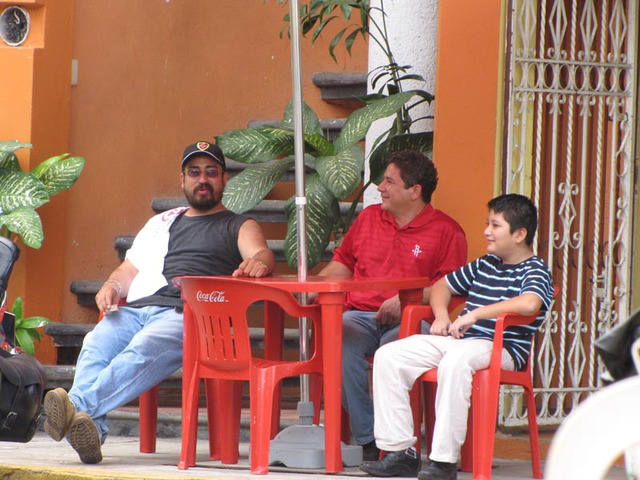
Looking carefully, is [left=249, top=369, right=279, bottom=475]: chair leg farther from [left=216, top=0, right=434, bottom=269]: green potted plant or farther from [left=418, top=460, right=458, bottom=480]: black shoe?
[left=216, top=0, right=434, bottom=269]: green potted plant

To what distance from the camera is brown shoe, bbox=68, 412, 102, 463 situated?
516cm

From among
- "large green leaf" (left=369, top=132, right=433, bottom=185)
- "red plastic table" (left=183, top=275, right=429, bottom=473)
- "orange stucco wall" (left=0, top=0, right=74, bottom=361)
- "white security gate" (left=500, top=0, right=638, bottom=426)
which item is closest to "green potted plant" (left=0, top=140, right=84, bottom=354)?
"orange stucco wall" (left=0, top=0, right=74, bottom=361)

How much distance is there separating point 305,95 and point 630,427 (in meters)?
6.65

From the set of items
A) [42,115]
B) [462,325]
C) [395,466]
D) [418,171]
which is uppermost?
[42,115]

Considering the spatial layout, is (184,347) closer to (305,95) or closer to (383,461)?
(383,461)

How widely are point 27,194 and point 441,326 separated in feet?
9.91

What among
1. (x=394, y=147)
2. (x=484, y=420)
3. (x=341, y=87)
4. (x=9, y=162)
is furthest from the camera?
(x=341, y=87)

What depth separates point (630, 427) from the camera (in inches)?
90.1

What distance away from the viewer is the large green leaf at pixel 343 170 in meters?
5.83

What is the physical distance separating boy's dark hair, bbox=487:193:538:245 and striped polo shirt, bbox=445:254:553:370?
13cm

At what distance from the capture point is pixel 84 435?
17.0 feet

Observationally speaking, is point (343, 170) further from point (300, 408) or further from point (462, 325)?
point (462, 325)

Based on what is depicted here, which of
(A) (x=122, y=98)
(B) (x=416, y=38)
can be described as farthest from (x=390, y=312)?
(A) (x=122, y=98)

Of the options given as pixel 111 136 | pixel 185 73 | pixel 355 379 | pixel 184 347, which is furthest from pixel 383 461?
pixel 185 73
